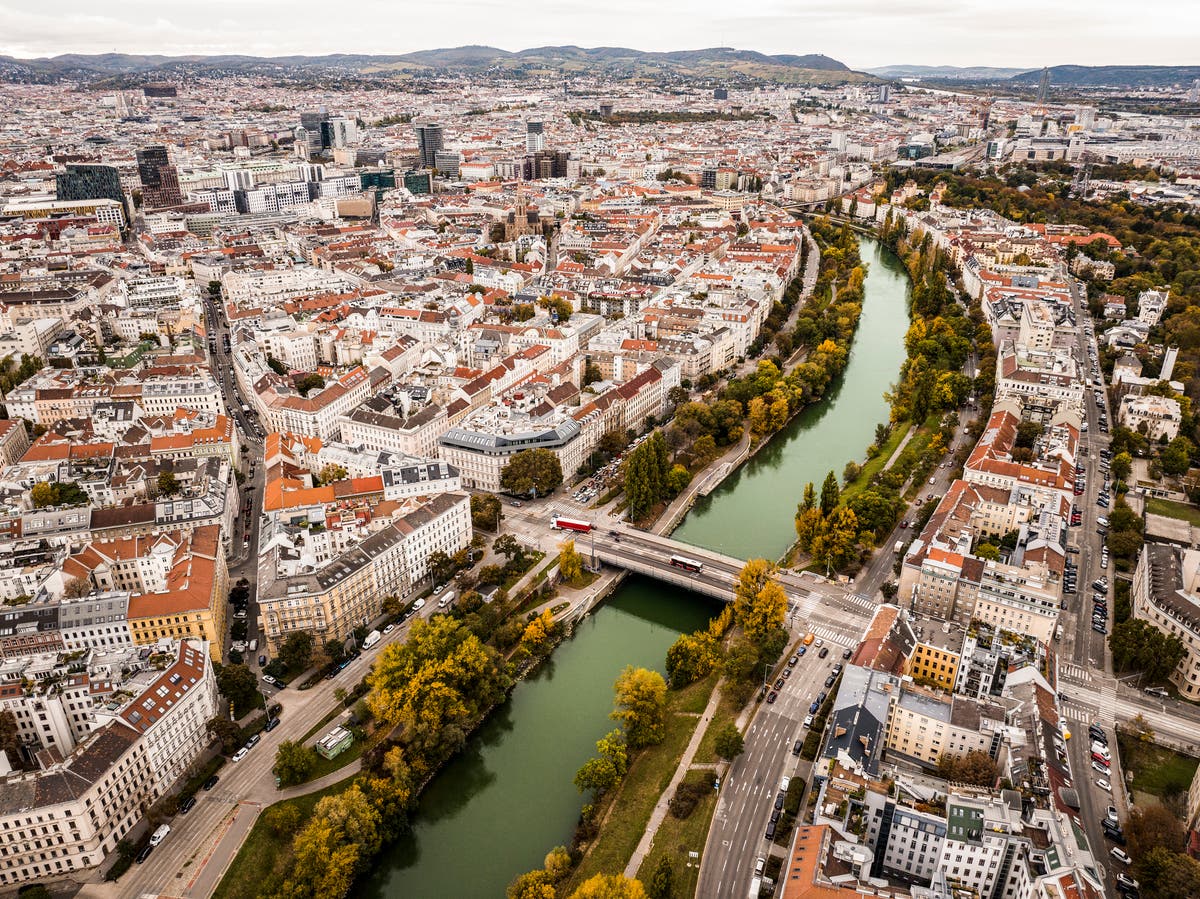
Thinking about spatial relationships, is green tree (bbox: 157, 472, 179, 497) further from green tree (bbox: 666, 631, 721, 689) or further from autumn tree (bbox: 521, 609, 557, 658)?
green tree (bbox: 666, 631, 721, 689)

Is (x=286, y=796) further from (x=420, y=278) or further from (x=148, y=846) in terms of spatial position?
(x=420, y=278)

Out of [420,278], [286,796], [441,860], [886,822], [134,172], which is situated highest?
[134,172]

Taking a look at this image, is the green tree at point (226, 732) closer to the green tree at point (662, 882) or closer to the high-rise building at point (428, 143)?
the green tree at point (662, 882)

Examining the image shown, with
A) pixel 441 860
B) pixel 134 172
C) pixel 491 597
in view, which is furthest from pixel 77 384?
pixel 134 172

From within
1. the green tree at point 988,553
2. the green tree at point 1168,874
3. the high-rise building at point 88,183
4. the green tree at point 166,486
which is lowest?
the green tree at point 1168,874

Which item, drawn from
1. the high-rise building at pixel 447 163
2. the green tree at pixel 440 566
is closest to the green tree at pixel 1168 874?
the green tree at pixel 440 566

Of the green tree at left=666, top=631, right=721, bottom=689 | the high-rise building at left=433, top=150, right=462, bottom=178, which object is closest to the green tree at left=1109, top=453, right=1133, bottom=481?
the green tree at left=666, top=631, right=721, bottom=689
